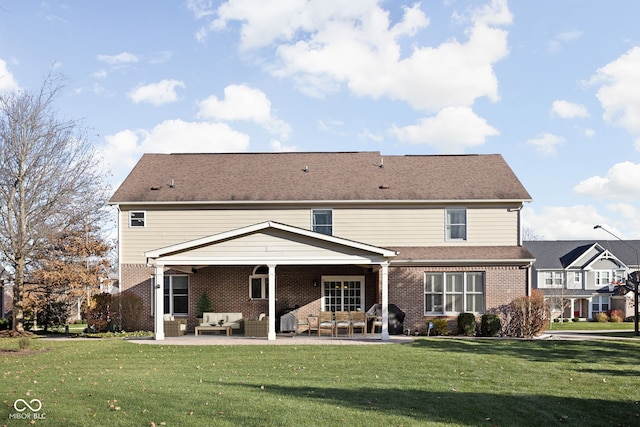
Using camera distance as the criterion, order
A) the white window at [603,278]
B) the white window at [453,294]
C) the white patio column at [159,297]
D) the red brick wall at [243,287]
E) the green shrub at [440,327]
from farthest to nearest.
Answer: the white window at [603,278]
the red brick wall at [243,287]
the white window at [453,294]
the green shrub at [440,327]
the white patio column at [159,297]

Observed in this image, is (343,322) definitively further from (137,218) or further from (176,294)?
(137,218)

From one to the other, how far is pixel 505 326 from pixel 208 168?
1422 centimetres

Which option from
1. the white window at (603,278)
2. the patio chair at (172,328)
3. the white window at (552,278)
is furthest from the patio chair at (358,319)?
the white window at (603,278)

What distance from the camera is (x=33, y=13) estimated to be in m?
12.6

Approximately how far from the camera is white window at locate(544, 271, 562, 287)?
56969mm

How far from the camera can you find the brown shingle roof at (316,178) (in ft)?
84.7

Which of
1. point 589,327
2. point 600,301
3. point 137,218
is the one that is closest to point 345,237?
point 137,218

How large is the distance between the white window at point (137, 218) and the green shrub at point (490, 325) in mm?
14005

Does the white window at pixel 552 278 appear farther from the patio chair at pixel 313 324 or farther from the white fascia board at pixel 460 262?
the patio chair at pixel 313 324

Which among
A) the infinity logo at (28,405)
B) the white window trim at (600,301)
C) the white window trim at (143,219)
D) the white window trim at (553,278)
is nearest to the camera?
the infinity logo at (28,405)

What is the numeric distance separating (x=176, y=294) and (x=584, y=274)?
140ft

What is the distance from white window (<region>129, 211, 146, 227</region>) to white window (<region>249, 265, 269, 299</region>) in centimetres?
505

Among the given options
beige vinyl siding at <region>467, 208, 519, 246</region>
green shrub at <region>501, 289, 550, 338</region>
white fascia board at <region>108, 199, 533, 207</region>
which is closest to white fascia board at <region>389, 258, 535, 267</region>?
green shrub at <region>501, 289, 550, 338</region>

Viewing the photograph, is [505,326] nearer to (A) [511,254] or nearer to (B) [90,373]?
(A) [511,254]
